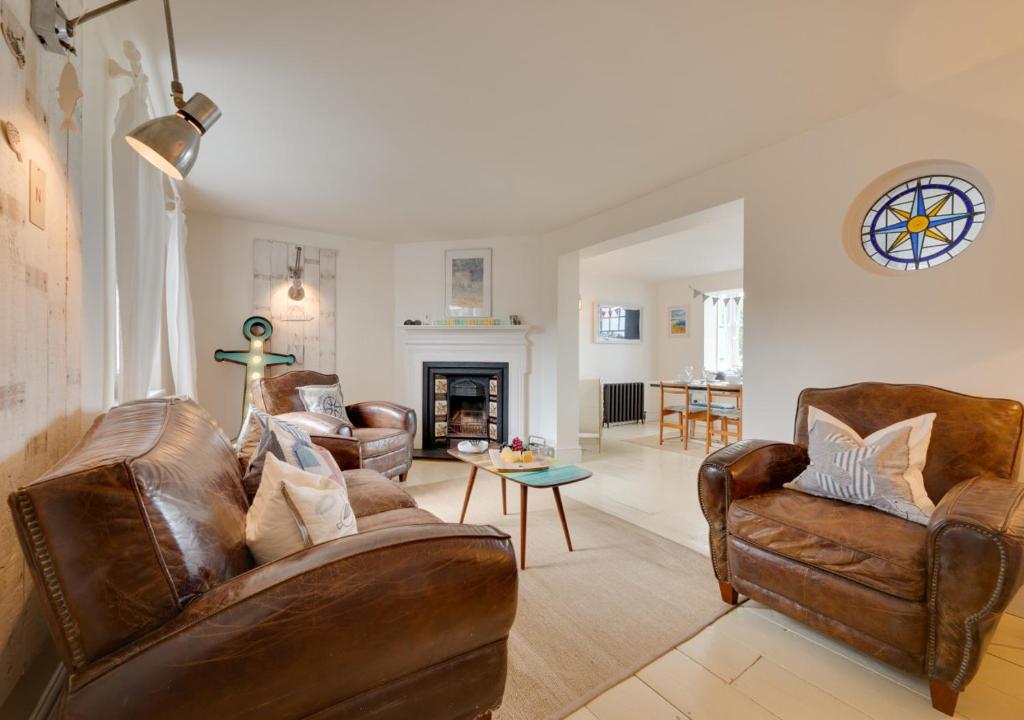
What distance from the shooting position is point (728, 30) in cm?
173

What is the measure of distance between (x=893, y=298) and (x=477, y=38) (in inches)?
94.2

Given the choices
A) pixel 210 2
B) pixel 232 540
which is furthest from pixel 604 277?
pixel 232 540

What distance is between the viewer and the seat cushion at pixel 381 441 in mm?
3244

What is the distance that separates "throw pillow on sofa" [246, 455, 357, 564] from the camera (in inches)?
42.3

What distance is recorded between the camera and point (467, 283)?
15.8 ft

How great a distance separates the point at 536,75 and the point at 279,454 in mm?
1962

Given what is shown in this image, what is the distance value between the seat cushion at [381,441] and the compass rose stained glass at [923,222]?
3.31 m

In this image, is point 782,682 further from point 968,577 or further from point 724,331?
point 724,331

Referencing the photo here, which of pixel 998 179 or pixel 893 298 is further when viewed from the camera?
pixel 893 298

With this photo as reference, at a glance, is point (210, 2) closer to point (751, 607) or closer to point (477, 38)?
point (477, 38)

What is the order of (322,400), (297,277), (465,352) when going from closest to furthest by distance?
(322,400)
(297,277)
(465,352)

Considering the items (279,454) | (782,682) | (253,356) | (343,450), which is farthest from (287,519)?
(253,356)

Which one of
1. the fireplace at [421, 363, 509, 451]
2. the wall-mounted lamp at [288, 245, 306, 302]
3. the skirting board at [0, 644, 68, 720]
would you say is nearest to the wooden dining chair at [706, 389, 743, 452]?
the fireplace at [421, 363, 509, 451]

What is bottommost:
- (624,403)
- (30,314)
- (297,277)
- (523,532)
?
(523,532)
